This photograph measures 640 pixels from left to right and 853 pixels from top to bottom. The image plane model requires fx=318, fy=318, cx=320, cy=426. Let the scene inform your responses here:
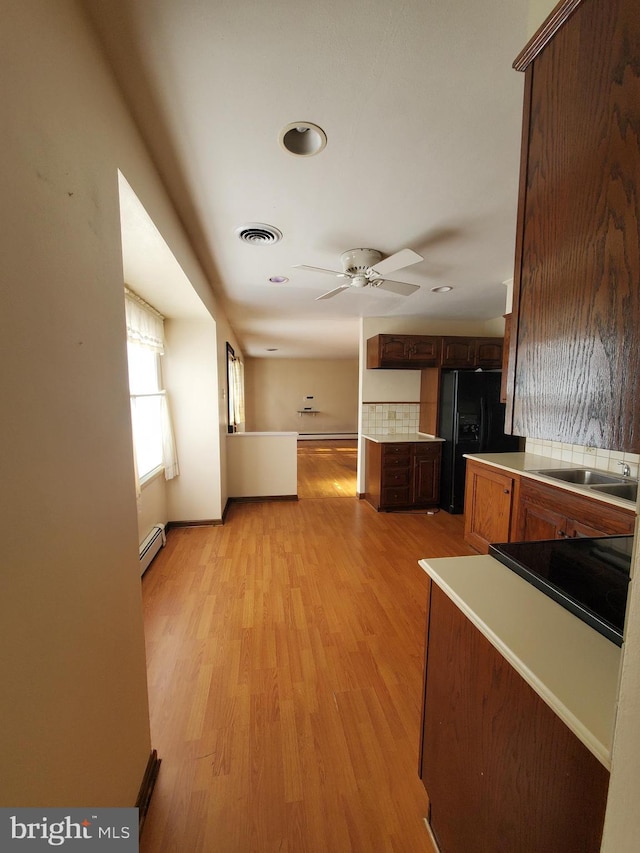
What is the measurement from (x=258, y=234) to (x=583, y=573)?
2313 mm

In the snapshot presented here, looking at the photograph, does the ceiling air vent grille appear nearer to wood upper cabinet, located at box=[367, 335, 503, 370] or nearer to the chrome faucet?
wood upper cabinet, located at box=[367, 335, 503, 370]

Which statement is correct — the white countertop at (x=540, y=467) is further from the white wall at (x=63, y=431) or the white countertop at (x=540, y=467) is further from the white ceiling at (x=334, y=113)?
the white wall at (x=63, y=431)

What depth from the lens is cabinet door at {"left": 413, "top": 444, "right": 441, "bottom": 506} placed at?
3.93m

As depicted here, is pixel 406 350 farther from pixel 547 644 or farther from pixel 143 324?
pixel 547 644

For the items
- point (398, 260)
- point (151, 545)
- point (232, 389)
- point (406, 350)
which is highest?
point (398, 260)

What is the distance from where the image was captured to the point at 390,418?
4461mm

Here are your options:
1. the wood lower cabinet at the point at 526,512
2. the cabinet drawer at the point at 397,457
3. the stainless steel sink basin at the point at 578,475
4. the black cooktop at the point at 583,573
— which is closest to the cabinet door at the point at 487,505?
the wood lower cabinet at the point at 526,512

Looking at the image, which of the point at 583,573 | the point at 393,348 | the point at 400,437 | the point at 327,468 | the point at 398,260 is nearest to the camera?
the point at 583,573

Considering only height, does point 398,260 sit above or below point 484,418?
above

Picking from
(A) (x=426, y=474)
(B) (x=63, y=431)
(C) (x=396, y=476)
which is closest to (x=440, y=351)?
(A) (x=426, y=474)

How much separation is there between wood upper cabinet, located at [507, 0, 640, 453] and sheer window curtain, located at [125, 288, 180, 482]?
81.2 inches

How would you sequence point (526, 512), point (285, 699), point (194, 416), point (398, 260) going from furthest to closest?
point (194, 416)
point (526, 512)
point (398, 260)
point (285, 699)

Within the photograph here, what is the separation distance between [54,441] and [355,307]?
11.6 feet

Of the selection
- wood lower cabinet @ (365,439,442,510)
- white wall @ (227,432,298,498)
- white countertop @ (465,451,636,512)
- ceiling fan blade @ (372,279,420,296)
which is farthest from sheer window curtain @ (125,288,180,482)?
white countertop @ (465,451,636,512)
